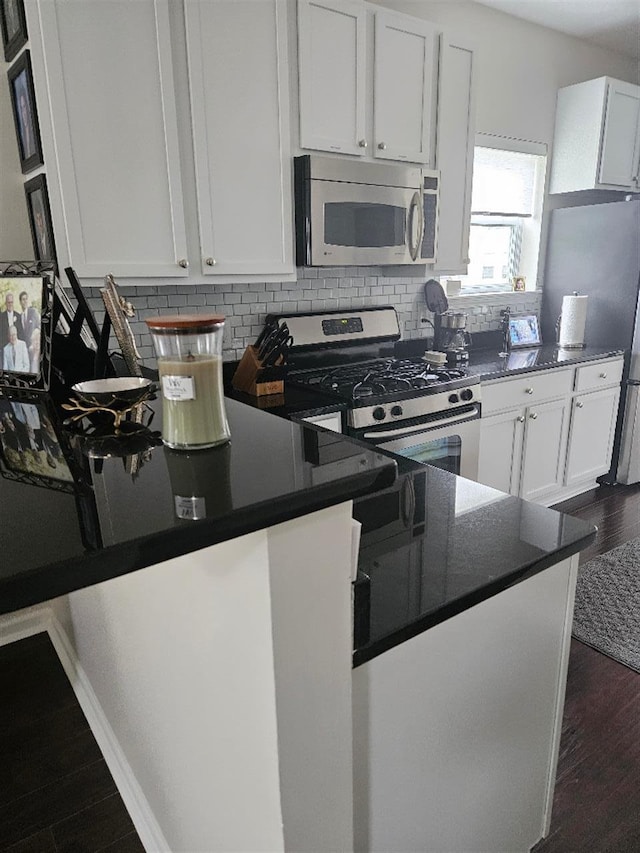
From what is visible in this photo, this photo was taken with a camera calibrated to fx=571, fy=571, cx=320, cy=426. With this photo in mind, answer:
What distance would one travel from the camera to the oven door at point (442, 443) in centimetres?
256

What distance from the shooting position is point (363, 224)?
2.65 m

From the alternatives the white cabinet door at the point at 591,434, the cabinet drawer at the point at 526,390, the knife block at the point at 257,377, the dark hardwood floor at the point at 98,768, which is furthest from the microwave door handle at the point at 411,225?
the dark hardwood floor at the point at 98,768

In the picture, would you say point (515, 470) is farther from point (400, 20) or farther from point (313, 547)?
point (313, 547)

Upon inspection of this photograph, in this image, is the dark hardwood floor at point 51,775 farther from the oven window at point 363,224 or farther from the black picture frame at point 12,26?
the black picture frame at point 12,26

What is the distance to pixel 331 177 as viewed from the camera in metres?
2.48

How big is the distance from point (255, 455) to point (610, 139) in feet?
13.2

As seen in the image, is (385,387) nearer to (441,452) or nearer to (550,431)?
(441,452)

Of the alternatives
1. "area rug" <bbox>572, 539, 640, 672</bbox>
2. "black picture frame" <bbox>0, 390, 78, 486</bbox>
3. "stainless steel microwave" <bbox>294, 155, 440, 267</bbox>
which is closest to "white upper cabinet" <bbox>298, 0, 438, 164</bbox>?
"stainless steel microwave" <bbox>294, 155, 440, 267</bbox>

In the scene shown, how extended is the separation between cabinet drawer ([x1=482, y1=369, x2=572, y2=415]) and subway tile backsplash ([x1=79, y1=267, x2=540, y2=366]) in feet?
2.20

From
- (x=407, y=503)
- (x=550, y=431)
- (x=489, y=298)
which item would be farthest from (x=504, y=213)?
(x=407, y=503)

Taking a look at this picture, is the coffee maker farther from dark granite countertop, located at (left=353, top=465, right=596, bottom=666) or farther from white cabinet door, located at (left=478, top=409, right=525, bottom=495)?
dark granite countertop, located at (left=353, top=465, right=596, bottom=666)

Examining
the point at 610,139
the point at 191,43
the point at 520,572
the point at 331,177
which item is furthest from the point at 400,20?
the point at 520,572

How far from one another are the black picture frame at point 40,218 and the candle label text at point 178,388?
1355 mm

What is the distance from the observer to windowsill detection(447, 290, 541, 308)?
3.70m
